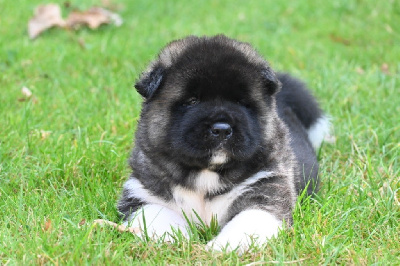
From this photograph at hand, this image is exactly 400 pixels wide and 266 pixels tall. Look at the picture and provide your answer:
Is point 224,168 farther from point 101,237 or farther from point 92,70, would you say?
Answer: point 92,70

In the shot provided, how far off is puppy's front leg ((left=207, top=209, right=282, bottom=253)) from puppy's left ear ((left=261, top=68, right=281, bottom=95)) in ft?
2.81

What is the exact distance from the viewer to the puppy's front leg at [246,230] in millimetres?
3926

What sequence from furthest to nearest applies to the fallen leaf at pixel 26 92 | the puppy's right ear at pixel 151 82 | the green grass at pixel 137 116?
the fallen leaf at pixel 26 92 → the puppy's right ear at pixel 151 82 → the green grass at pixel 137 116

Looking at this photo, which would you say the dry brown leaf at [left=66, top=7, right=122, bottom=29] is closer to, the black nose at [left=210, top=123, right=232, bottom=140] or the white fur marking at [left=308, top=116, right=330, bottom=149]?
the white fur marking at [left=308, top=116, right=330, bottom=149]

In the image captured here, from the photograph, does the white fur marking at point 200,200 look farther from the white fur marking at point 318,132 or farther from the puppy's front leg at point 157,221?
the white fur marking at point 318,132

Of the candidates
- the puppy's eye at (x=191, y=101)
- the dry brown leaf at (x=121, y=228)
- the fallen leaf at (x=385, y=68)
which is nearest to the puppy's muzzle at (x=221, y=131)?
the puppy's eye at (x=191, y=101)

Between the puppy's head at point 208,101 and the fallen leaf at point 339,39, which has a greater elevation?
the puppy's head at point 208,101

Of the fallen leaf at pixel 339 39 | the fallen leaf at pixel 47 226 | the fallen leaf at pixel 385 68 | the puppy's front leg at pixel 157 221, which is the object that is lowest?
the fallen leaf at pixel 47 226

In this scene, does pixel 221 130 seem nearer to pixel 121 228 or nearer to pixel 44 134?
pixel 121 228

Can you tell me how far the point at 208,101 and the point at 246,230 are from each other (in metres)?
0.85

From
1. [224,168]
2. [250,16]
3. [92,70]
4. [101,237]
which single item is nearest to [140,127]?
[224,168]

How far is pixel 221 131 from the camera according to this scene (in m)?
3.96

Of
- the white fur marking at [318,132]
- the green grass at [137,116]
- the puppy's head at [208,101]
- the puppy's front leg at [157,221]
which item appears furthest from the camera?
the white fur marking at [318,132]

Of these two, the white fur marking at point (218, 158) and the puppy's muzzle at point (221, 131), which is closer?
the puppy's muzzle at point (221, 131)
